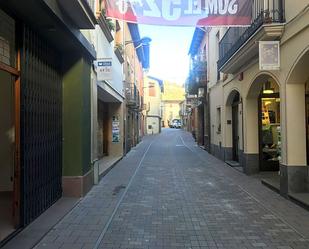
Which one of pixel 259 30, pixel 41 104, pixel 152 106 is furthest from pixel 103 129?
pixel 152 106

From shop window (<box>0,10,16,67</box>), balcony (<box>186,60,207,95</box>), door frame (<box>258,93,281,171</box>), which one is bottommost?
door frame (<box>258,93,281,171</box>)

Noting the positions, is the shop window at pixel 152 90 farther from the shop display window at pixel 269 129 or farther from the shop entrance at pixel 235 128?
the shop display window at pixel 269 129

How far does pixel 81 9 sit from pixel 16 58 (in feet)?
5.19

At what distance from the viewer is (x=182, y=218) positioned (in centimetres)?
698

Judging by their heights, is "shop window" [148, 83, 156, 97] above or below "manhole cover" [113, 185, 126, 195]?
above

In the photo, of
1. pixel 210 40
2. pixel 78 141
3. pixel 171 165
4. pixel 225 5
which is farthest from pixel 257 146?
pixel 210 40

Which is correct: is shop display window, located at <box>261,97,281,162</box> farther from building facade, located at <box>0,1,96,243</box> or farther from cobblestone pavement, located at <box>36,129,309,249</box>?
building facade, located at <box>0,1,96,243</box>

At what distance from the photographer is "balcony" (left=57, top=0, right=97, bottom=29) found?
6787 millimetres

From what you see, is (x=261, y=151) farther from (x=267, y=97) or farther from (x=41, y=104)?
(x=41, y=104)

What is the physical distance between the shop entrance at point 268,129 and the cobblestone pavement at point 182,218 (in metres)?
1.90

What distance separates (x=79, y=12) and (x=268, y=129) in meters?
Result: 8.03

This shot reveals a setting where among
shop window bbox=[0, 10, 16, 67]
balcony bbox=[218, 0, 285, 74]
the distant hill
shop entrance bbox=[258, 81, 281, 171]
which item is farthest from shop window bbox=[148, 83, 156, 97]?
shop window bbox=[0, 10, 16, 67]

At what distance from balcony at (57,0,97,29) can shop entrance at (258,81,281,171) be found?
6.99 m

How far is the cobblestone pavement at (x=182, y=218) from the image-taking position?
18.4 ft
